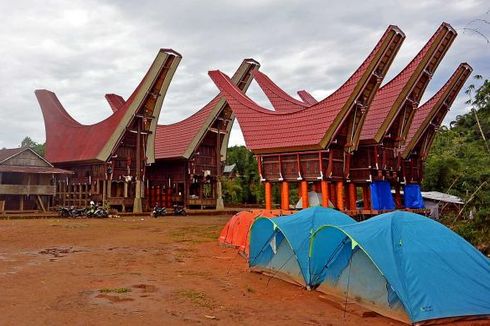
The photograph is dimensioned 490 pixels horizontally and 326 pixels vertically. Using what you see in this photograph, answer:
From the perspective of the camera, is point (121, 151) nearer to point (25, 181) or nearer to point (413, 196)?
point (25, 181)

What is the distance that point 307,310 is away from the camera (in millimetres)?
7520

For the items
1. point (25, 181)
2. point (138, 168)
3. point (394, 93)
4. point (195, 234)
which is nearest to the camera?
point (195, 234)

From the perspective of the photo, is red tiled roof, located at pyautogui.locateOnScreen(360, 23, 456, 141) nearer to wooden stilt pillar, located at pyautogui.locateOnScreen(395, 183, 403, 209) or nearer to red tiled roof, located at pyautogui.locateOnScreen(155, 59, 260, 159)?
wooden stilt pillar, located at pyautogui.locateOnScreen(395, 183, 403, 209)

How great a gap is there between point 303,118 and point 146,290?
54.1 feet

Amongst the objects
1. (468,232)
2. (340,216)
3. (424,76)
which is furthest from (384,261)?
(424,76)

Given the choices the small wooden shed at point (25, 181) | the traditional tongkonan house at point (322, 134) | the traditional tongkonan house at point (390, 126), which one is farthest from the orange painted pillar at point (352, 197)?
the small wooden shed at point (25, 181)

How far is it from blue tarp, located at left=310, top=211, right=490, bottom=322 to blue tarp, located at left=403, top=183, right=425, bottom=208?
22.0 m

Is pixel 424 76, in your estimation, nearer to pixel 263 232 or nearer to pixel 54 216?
pixel 263 232

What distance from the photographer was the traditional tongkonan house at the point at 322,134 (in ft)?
70.9

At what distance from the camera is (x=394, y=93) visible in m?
25.8

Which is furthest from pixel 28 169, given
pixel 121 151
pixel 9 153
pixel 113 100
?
pixel 113 100

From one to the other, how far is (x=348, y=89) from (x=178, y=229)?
1090 cm

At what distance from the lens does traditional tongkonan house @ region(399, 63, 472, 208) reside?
28.4 m

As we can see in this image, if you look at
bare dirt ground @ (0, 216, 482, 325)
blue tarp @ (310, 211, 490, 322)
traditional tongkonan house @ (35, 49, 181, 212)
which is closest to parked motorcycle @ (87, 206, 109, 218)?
traditional tongkonan house @ (35, 49, 181, 212)
